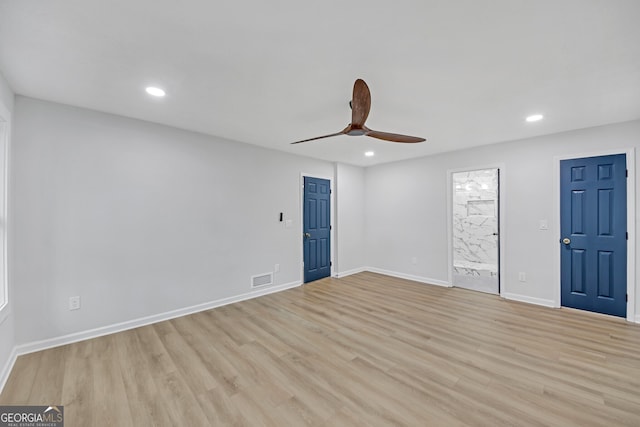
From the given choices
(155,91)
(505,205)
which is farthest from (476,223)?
(155,91)

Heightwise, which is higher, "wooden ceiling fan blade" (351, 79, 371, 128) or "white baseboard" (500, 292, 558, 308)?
"wooden ceiling fan blade" (351, 79, 371, 128)

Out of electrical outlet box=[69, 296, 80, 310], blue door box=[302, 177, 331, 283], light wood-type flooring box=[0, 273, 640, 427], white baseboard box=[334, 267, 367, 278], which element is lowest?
light wood-type flooring box=[0, 273, 640, 427]

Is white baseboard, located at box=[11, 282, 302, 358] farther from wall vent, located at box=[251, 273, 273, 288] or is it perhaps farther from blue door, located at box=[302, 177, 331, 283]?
blue door, located at box=[302, 177, 331, 283]

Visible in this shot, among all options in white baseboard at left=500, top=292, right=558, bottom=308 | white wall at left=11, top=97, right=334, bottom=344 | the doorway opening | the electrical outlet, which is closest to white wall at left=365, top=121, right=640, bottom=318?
white baseboard at left=500, top=292, right=558, bottom=308

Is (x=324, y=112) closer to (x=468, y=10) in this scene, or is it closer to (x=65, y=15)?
(x=468, y=10)

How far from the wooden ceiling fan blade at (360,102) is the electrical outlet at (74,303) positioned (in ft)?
10.9

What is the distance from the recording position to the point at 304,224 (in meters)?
4.96

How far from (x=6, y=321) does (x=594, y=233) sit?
21.1 ft

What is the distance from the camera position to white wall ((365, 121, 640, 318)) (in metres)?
3.64

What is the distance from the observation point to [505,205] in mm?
4078

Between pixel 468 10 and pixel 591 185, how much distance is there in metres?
3.48

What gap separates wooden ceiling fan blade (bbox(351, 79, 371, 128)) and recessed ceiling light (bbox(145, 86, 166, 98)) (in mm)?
1780

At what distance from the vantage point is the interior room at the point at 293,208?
65.9 inches

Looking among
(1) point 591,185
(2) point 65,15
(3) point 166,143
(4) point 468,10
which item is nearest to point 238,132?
(3) point 166,143
